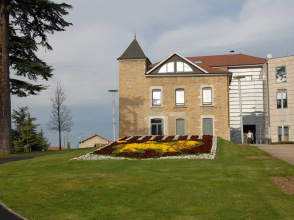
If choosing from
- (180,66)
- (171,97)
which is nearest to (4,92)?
(171,97)

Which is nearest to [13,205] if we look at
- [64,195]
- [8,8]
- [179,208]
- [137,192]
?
[64,195]

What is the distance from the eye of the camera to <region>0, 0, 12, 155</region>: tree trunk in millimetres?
25703

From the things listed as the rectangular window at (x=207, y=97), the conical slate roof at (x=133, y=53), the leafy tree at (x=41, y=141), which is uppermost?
the conical slate roof at (x=133, y=53)

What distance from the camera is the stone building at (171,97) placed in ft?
123

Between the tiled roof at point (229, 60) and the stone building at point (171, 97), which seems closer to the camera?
the stone building at point (171, 97)

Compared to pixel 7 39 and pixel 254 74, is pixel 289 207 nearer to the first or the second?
pixel 7 39

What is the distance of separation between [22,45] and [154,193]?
789 inches

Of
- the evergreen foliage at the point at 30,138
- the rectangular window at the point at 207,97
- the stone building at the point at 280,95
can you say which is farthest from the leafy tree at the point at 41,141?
the stone building at the point at 280,95

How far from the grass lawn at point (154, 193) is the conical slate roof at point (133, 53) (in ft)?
78.2

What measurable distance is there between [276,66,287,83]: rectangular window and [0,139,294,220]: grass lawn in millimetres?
32516

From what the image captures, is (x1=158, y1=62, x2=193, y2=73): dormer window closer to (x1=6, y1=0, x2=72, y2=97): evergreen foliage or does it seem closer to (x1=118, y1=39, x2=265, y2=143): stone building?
(x1=118, y1=39, x2=265, y2=143): stone building

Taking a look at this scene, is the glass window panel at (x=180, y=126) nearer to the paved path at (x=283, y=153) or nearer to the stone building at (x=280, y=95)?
the paved path at (x=283, y=153)

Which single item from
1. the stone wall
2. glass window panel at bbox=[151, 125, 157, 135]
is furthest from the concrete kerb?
glass window panel at bbox=[151, 125, 157, 135]

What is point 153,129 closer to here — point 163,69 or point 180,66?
point 163,69
